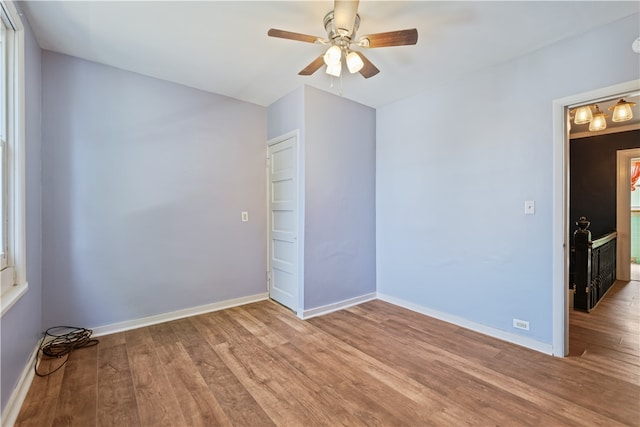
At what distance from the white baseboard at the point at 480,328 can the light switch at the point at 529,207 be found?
1.12m

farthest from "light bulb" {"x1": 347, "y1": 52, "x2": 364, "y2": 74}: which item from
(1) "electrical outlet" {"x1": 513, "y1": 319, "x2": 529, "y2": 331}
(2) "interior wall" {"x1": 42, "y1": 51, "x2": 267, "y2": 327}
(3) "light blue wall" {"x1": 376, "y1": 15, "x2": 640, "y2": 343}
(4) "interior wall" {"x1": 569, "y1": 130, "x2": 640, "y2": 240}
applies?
(4) "interior wall" {"x1": 569, "y1": 130, "x2": 640, "y2": 240}

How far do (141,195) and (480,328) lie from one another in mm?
3715

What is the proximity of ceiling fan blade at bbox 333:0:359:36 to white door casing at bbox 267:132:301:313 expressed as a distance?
1.54 metres

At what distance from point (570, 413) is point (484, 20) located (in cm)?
266

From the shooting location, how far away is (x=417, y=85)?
317cm

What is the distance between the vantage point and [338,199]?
139 inches

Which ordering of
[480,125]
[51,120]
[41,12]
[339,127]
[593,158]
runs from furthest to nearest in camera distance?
[593,158]
[339,127]
[480,125]
[51,120]
[41,12]

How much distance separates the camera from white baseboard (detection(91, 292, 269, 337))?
279 cm

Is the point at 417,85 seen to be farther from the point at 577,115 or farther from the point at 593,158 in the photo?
the point at 593,158

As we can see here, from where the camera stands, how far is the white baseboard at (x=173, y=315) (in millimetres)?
2795

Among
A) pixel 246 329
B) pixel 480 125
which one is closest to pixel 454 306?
pixel 480 125

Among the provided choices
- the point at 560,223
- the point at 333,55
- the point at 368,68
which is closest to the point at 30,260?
the point at 333,55

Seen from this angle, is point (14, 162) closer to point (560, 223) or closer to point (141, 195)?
point (141, 195)

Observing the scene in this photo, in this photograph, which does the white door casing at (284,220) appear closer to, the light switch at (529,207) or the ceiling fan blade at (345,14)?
the ceiling fan blade at (345,14)
